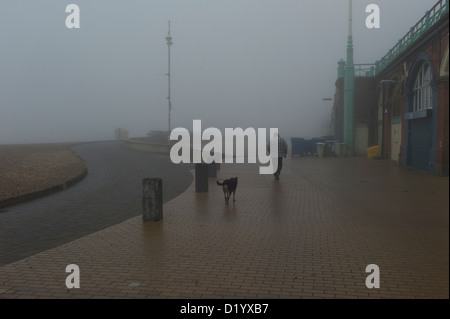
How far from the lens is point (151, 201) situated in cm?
858

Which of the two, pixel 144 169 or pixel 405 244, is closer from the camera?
pixel 405 244

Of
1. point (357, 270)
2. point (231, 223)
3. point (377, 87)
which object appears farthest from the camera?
point (377, 87)

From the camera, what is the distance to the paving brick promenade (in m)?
4.68

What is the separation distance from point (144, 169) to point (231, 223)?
11018 millimetres

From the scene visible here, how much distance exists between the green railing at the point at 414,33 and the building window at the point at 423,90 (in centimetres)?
154

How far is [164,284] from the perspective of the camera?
493 cm

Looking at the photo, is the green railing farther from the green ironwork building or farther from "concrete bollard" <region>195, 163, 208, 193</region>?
"concrete bollard" <region>195, 163, 208, 193</region>

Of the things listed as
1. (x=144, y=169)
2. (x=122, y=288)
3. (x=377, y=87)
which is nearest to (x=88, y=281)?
(x=122, y=288)

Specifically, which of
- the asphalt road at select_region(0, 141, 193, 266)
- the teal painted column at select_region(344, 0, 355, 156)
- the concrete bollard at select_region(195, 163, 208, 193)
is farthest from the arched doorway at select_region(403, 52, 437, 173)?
the asphalt road at select_region(0, 141, 193, 266)

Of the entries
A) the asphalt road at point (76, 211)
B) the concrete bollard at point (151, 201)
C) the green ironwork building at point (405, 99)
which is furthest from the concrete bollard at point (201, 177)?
the green ironwork building at point (405, 99)

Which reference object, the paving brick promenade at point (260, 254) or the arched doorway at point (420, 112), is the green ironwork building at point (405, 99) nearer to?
the arched doorway at point (420, 112)

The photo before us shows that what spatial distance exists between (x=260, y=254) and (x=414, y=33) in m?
18.0

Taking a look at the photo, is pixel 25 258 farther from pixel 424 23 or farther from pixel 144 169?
pixel 424 23

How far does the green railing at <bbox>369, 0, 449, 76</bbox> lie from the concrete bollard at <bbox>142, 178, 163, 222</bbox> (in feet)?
29.7
